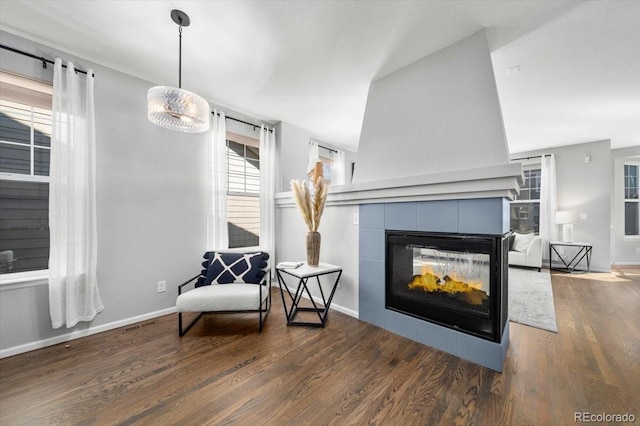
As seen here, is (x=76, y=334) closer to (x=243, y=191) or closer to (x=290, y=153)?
(x=243, y=191)

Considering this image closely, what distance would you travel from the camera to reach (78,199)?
226cm

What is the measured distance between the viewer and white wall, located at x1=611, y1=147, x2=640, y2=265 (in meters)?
5.43

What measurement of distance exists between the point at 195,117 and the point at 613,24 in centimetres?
332

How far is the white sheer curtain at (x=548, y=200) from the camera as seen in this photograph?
17.4 feet

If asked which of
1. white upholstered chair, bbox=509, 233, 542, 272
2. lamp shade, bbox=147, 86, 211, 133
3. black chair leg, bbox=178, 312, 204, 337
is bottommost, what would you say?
black chair leg, bbox=178, 312, 204, 337

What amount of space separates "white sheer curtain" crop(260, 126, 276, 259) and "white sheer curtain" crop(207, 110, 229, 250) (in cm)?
58

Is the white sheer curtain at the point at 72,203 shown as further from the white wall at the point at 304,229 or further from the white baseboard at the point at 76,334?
the white wall at the point at 304,229

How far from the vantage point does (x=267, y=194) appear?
12.4ft

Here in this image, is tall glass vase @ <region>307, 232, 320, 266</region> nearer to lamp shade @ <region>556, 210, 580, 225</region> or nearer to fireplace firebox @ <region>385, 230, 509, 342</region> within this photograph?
fireplace firebox @ <region>385, 230, 509, 342</region>

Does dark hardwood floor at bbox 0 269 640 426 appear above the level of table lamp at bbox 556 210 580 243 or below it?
below

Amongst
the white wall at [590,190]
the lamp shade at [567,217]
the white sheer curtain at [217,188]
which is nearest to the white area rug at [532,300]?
the lamp shade at [567,217]

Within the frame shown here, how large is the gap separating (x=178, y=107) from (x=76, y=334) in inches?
89.5

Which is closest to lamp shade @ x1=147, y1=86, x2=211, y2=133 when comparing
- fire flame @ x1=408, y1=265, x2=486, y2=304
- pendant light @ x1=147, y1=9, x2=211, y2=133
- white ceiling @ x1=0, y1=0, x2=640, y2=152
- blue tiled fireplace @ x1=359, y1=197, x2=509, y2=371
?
pendant light @ x1=147, y1=9, x2=211, y2=133

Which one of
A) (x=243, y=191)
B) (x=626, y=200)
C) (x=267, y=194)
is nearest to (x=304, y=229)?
(x=267, y=194)
